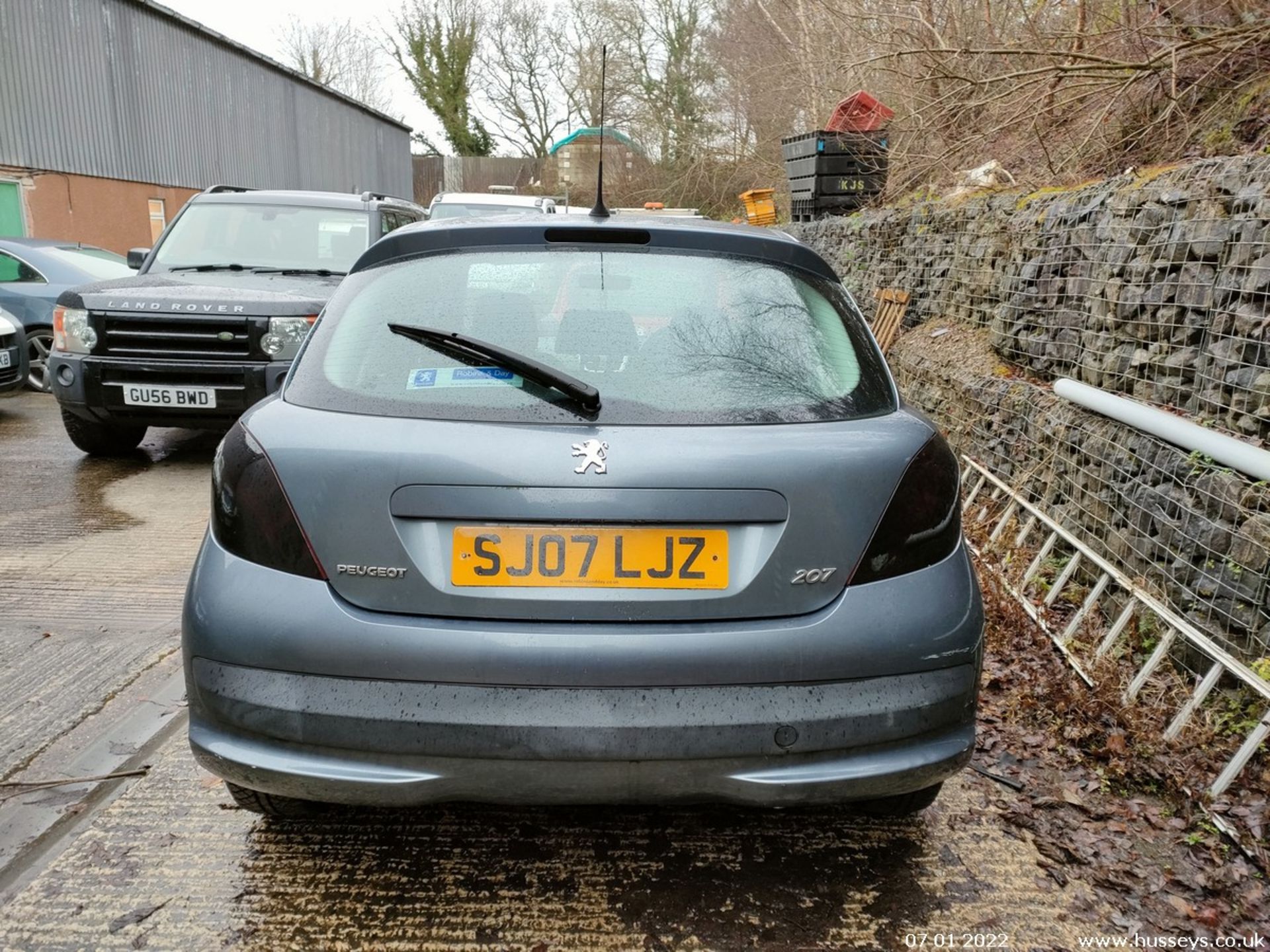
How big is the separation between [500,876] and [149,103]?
2687cm

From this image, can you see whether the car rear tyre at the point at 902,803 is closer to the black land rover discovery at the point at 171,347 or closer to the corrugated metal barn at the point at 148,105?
the black land rover discovery at the point at 171,347

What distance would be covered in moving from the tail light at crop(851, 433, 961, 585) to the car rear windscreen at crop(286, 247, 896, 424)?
7.8 inches

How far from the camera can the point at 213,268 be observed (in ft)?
26.2

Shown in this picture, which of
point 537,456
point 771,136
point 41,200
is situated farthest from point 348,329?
point 771,136

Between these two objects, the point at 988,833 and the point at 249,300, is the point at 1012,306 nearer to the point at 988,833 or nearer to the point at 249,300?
the point at 988,833

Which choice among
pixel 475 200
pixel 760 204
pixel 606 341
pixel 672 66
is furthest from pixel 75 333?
pixel 672 66

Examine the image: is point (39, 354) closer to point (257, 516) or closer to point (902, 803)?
point (257, 516)

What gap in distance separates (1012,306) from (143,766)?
552 cm

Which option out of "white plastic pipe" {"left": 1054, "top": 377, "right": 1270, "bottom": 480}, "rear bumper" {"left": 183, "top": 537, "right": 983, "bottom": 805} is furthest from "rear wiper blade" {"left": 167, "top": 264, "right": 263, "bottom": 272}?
"rear bumper" {"left": 183, "top": 537, "right": 983, "bottom": 805}

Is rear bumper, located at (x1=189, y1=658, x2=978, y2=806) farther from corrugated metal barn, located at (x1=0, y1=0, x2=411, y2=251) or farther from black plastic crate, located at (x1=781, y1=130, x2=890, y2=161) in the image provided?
corrugated metal barn, located at (x1=0, y1=0, x2=411, y2=251)

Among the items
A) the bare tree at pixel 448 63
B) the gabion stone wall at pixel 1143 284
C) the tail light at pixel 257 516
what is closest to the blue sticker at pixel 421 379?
the tail light at pixel 257 516

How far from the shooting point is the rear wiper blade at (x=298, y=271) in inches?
311

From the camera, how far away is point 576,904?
252cm

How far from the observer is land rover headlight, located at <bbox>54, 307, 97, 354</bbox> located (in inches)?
275
